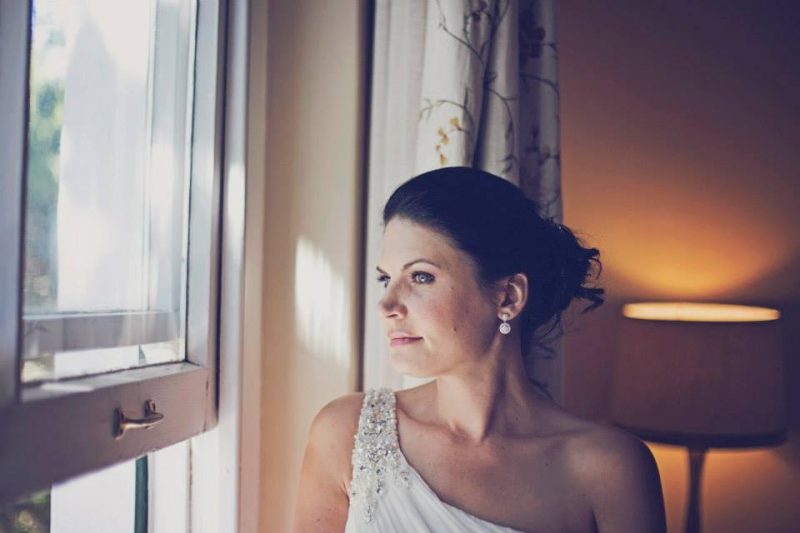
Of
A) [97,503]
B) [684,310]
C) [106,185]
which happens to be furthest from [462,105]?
[684,310]

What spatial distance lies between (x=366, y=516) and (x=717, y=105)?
1.68m

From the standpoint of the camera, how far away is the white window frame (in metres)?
0.74

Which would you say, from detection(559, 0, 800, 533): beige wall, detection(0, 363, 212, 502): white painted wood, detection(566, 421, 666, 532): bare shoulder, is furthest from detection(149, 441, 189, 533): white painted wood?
detection(559, 0, 800, 533): beige wall

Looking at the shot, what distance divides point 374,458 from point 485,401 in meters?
0.20

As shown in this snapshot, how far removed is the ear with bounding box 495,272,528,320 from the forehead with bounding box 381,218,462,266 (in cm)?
10

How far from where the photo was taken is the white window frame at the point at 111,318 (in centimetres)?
74

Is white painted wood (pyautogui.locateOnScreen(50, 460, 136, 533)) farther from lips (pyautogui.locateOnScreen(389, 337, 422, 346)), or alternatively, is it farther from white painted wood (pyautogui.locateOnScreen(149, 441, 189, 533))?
lips (pyautogui.locateOnScreen(389, 337, 422, 346))

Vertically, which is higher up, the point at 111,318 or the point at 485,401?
the point at 111,318

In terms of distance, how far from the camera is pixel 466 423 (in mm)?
1173

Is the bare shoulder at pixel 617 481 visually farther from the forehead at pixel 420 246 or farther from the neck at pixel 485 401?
the forehead at pixel 420 246

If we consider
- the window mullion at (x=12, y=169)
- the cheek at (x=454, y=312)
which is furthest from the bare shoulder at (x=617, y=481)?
the window mullion at (x=12, y=169)

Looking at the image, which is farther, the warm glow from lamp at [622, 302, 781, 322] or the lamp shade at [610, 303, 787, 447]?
the warm glow from lamp at [622, 302, 781, 322]

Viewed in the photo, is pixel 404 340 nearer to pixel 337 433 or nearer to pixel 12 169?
pixel 337 433

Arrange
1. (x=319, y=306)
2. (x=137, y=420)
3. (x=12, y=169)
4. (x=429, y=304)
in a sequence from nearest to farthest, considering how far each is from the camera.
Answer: (x=12, y=169)
(x=137, y=420)
(x=429, y=304)
(x=319, y=306)
